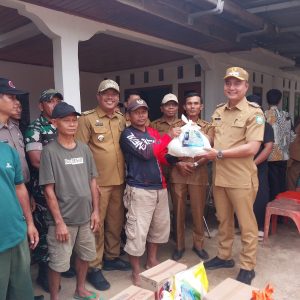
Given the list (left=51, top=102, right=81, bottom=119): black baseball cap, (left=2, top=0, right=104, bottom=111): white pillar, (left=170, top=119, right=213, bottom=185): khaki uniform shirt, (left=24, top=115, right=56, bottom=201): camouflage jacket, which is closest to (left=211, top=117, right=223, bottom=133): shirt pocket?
(left=170, top=119, right=213, bottom=185): khaki uniform shirt

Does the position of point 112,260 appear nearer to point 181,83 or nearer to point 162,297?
point 162,297

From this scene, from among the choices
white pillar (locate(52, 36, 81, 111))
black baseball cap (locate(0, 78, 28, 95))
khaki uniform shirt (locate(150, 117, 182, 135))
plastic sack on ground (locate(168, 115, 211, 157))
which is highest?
white pillar (locate(52, 36, 81, 111))

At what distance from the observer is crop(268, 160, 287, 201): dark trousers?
444cm

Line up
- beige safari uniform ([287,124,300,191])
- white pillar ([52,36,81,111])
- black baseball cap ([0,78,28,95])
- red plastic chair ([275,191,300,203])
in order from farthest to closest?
beige safari uniform ([287,124,300,191])
red plastic chair ([275,191,300,203])
white pillar ([52,36,81,111])
black baseball cap ([0,78,28,95])

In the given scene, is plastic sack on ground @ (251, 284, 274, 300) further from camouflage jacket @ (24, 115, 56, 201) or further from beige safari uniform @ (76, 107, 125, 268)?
camouflage jacket @ (24, 115, 56, 201)

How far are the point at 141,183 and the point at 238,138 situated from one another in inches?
37.5

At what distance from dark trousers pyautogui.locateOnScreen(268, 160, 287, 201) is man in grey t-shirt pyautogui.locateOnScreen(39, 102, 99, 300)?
2.91 metres

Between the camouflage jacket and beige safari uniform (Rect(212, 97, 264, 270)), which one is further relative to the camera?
beige safari uniform (Rect(212, 97, 264, 270))

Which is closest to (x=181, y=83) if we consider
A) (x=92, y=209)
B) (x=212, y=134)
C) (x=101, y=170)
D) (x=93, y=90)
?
(x=93, y=90)

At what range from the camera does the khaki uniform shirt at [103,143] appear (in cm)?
288

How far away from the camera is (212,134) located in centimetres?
319

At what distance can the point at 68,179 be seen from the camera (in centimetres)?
235

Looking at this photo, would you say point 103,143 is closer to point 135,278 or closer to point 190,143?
point 190,143

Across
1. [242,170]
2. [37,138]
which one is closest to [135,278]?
[242,170]
